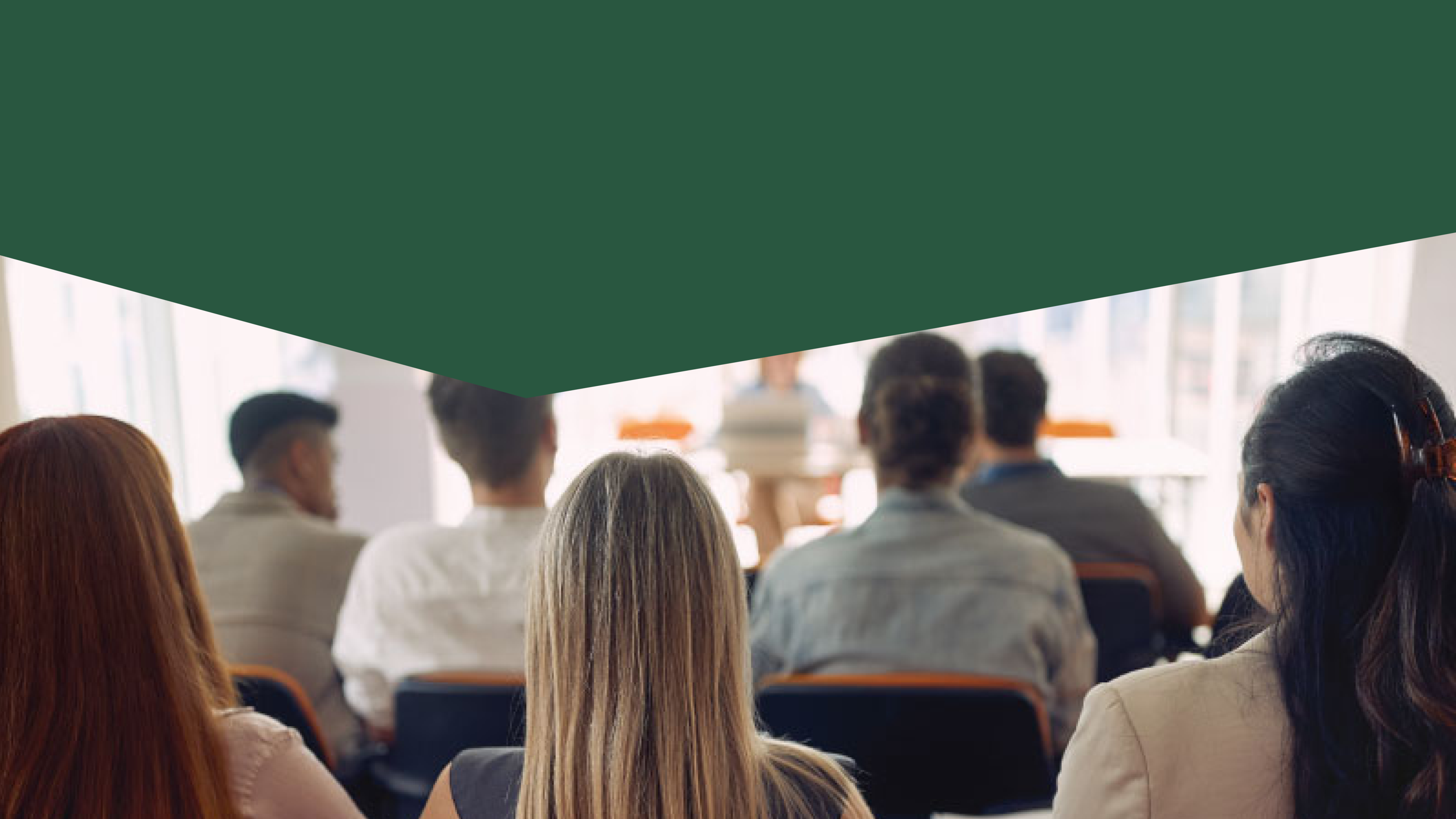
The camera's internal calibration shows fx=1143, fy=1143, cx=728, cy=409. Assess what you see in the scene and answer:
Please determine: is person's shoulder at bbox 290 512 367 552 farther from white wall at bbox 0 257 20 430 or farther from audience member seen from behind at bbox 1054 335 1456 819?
audience member seen from behind at bbox 1054 335 1456 819

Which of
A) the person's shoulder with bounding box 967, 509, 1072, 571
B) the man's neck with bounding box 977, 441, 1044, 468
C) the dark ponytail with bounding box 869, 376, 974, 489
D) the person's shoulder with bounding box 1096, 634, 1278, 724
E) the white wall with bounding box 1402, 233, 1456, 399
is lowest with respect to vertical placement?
the person's shoulder with bounding box 967, 509, 1072, 571

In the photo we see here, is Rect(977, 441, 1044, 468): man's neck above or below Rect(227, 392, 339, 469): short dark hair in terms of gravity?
below

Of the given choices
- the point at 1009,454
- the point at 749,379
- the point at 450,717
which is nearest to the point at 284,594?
the point at 450,717

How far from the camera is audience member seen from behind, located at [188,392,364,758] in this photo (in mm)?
2199

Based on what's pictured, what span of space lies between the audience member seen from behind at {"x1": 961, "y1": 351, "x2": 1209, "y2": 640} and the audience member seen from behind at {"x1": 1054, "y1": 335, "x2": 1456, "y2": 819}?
153 cm

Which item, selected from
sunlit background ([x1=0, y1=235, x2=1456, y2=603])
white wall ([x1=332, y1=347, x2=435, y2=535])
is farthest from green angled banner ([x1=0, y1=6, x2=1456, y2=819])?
white wall ([x1=332, y1=347, x2=435, y2=535])

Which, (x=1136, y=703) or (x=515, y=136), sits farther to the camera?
(x=1136, y=703)

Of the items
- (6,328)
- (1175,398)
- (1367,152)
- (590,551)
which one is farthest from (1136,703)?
(1175,398)

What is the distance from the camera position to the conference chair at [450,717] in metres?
1.68

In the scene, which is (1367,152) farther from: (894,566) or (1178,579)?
(1178,579)

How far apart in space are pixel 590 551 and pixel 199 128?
26.5 inches

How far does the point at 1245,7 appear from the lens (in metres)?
0.44

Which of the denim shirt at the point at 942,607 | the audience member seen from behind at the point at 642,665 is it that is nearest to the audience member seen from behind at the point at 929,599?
the denim shirt at the point at 942,607

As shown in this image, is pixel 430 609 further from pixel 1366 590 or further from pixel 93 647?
pixel 1366 590
